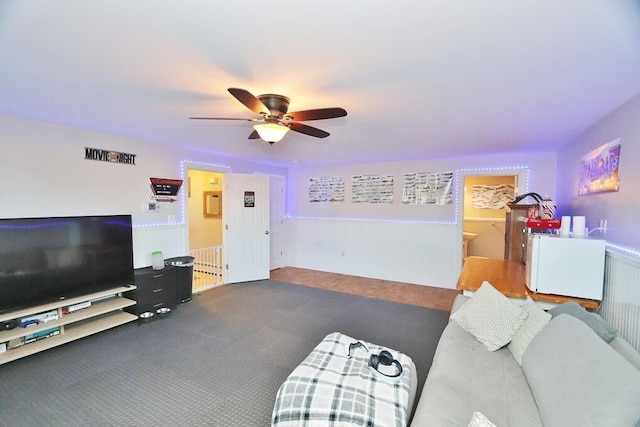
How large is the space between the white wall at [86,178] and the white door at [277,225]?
5.67 ft

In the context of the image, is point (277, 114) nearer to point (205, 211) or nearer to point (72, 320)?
point (72, 320)

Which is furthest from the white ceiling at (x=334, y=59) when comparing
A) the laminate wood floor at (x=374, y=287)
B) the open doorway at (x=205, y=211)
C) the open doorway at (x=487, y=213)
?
the open doorway at (x=487, y=213)

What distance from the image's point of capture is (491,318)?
212 centimetres

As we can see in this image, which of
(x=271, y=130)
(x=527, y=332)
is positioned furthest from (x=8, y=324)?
(x=527, y=332)

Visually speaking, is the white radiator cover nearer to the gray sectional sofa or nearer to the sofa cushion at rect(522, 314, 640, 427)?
the gray sectional sofa

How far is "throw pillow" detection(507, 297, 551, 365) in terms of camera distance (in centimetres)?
186

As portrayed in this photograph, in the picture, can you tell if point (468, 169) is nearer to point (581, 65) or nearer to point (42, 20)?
point (581, 65)

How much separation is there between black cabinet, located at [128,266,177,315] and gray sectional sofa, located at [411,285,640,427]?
10.9ft

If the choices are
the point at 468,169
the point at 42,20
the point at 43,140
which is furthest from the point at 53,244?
the point at 468,169

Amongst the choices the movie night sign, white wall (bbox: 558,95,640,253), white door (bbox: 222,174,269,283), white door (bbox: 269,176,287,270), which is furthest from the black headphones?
white door (bbox: 269,176,287,270)

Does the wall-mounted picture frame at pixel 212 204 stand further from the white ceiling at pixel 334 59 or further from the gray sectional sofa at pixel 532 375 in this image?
the gray sectional sofa at pixel 532 375

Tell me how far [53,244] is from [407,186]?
4948 millimetres

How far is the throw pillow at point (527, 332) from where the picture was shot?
1.86 m

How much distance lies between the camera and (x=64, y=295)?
Answer: 2.85 metres
